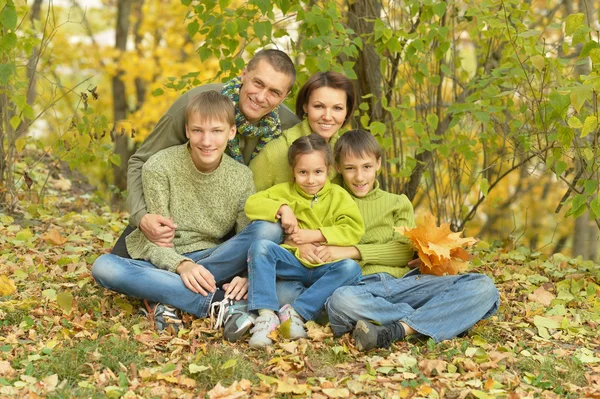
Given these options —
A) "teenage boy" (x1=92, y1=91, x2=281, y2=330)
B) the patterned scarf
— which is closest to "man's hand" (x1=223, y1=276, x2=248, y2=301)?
"teenage boy" (x1=92, y1=91, x2=281, y2=330)

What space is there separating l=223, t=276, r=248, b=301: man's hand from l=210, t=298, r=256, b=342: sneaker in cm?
2

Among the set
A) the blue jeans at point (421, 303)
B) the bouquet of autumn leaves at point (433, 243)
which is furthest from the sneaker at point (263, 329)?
the bouquet of autumn leaves at point (433, 243)

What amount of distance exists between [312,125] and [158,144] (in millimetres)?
821

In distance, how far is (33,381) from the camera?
257cm

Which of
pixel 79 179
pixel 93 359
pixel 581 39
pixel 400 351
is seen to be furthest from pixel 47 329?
pixel 79 179

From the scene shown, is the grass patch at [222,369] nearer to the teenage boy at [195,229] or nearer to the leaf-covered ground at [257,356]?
the leaf-covered ground at [257,356]

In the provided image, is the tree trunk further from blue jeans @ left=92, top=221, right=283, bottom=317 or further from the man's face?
blue jeans @ left=92, top=221, right=283, bottom=317

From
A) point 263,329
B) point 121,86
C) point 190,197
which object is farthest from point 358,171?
point 121,86

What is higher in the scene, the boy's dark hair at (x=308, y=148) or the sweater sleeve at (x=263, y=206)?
the boy's dark hair at (x=308, y=148)

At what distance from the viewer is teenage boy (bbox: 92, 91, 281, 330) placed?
3.25 metres

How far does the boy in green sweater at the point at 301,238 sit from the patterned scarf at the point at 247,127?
289mm

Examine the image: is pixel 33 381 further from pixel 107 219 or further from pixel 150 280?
pixel 107 219

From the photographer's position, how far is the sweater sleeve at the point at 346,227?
3.39 metres

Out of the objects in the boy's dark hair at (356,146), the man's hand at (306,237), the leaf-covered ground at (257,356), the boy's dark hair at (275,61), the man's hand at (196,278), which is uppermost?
the boy's dark hair at (275,61)
